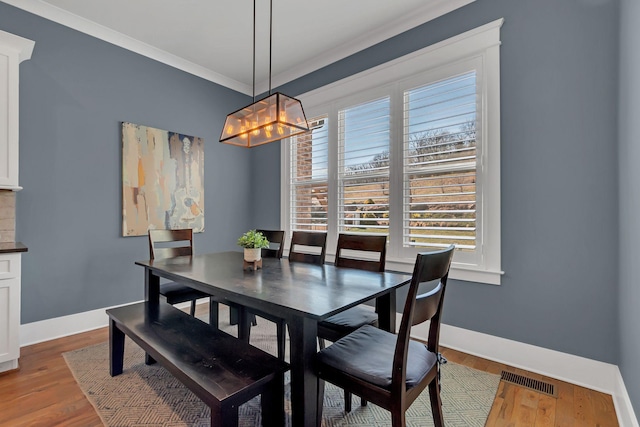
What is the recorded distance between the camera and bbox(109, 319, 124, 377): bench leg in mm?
2145

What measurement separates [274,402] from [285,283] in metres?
0.59

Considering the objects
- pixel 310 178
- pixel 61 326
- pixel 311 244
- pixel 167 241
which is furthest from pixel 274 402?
pixel 310 178

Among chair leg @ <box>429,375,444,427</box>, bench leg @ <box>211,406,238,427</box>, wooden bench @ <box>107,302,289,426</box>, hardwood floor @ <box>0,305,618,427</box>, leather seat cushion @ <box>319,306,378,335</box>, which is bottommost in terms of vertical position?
hardwood floor @ <box>0,305,618,427</box>

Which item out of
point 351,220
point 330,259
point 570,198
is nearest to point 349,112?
point 351,220

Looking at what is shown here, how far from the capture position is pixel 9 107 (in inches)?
92.1

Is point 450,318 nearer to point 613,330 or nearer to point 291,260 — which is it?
point 613,330

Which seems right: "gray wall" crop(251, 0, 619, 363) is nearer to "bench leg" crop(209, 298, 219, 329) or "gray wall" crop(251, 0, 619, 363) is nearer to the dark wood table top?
the dark wood table top

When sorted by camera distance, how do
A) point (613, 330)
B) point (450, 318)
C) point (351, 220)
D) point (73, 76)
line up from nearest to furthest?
point (613, 330), point (450, 318), point (73, 76), point (351, 220)

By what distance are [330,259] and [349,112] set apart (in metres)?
1.71

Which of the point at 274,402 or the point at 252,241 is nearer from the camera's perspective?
the point at 274,402

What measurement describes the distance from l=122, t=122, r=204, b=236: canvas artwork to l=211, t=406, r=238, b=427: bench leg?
2.71 m

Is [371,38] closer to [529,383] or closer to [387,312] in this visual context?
[387,312]

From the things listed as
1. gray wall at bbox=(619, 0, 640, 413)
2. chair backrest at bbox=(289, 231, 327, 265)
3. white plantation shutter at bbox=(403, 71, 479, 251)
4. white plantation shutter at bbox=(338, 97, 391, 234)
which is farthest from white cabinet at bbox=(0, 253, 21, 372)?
gray wall at bbox=(619, 0, 640, 413)

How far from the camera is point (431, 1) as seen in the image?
2.70 meters
